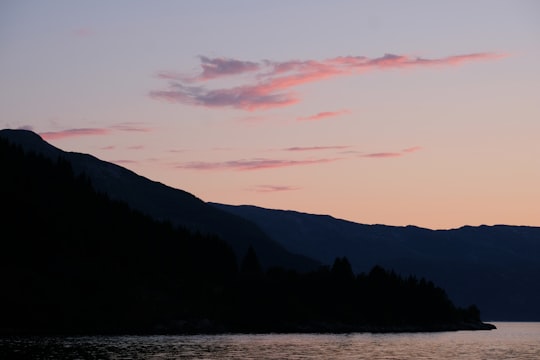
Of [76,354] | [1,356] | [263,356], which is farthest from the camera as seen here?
[263,356]

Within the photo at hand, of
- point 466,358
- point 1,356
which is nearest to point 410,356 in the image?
point 466,358

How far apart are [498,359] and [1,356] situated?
275 feet

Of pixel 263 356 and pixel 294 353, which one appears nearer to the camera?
pixel 263 356

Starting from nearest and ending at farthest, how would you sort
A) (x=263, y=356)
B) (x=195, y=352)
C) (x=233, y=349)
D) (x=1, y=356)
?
(x=1, y=356)
(x=263, y=356)
(x=195, y=352)
(x=233, y=349)

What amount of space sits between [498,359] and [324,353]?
30581mm

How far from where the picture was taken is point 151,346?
167m

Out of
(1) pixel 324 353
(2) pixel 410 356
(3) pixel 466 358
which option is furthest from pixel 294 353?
(3) pixel 466 358

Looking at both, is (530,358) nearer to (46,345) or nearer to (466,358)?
(466,358)

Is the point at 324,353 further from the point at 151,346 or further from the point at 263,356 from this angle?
the point at 151,346

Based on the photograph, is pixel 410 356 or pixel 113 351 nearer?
pixel 113 351

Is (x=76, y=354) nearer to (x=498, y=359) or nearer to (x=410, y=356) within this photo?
(x=410, y=356)

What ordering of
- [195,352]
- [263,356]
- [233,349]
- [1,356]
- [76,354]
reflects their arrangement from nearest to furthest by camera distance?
[1,356] → [76,354] → [263,356] → [195,352] → [233,349]

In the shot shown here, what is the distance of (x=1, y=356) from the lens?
121m

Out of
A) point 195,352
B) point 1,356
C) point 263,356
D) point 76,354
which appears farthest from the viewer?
point 195,352
